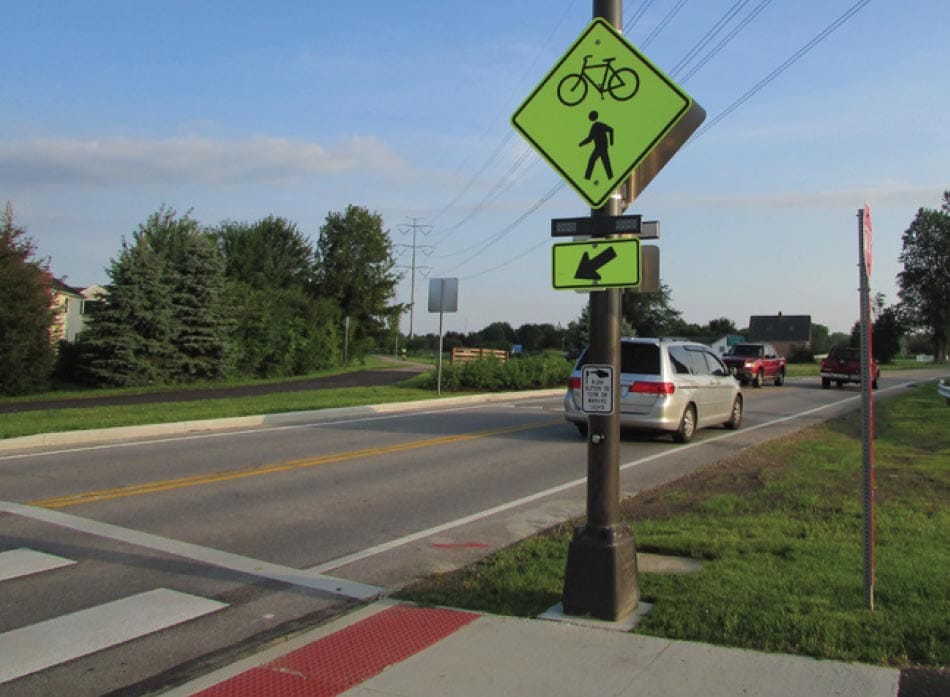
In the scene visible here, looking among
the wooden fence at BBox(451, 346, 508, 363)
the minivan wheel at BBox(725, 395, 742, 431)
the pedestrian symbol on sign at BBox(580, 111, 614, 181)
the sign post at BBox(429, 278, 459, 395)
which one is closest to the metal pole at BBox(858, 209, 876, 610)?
the pedestrian symbol on sign at BBox(580, 111, 614, 181)

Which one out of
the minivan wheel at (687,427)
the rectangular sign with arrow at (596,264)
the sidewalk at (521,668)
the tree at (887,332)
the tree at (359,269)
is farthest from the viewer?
the tree at (887,332)

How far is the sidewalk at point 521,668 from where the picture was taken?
3879 mm

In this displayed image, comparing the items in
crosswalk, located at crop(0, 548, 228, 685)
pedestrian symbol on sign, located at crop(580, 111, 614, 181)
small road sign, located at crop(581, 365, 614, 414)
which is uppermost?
A: pedestrian symbol on sign, located at crop(580, 111, 614, 181)

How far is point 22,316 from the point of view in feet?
80.2

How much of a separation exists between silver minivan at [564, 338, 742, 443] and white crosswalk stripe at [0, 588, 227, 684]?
877 cm

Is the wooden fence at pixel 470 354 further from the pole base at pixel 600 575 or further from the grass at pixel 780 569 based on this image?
the pole base at pixel 600 575

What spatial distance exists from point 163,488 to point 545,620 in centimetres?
607

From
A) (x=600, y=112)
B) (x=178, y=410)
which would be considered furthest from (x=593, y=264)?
(x=178, y=410)

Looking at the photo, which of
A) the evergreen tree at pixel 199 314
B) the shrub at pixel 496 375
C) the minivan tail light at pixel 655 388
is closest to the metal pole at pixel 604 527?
the minivan tail light at pixel 655 388

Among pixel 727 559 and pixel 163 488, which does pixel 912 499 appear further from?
pixel 163 488

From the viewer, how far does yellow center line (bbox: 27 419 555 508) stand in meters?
8.68

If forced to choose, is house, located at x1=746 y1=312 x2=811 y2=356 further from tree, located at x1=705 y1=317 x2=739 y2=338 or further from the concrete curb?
the concrete curb

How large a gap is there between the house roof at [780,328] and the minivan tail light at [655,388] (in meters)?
120

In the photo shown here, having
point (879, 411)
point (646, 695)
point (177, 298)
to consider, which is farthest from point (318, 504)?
point (177, 298)
